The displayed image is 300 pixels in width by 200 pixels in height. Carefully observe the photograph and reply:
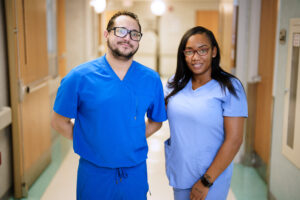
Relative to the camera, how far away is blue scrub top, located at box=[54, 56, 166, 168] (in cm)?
149

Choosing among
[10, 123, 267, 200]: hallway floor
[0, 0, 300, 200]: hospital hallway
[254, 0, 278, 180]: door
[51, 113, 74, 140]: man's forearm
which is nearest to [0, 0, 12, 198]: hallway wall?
[0, 0, 300, 200]: hospital hallway

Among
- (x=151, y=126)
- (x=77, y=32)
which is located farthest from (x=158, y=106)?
(x=77, y=32)

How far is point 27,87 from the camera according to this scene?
9.04 feet

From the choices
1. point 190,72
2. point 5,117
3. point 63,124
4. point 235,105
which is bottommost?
point 5,117

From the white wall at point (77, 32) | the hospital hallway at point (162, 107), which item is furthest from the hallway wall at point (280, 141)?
the white wall at point (77, 32)

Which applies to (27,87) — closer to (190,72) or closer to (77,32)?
(190,72)

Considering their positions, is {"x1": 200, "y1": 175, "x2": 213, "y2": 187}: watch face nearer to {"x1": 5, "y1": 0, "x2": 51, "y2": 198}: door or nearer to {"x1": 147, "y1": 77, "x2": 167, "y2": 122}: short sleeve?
{"x1": 147, "y1": 77, "x2": 167, "y2": 122}: short sleeve

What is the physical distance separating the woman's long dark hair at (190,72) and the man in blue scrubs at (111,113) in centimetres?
19

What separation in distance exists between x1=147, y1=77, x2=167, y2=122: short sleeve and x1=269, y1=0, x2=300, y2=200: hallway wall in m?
1.07

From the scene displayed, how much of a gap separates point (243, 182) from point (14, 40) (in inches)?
94.6

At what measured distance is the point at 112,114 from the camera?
1.50 metres

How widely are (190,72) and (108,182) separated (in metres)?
0.71

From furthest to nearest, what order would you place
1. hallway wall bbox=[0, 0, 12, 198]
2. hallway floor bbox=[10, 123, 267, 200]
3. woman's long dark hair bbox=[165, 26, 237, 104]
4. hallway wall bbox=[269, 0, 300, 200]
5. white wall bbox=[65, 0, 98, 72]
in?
white wall bbox=[65, 0, 98, 72] → hallway floor bbox=[10, 123, 267, 200] → hallway wall bbox=[0, 0, 12, 198] → hallway wall bbox=[269, 0, 300, 200] → woman's long dark hair bbox=[165, 26, 237, 104]

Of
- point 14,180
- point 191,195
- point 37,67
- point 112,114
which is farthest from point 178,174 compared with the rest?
point 37,67
